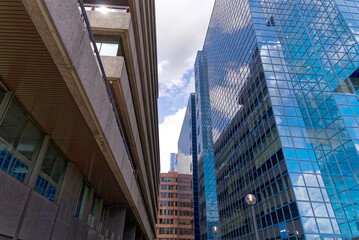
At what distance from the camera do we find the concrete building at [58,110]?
5.78 metres

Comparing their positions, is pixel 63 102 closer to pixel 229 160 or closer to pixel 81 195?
pixel 81 195

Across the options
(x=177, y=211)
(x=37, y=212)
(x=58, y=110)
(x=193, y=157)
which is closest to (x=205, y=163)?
(x=193, y=157)

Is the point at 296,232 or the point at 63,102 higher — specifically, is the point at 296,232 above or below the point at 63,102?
below

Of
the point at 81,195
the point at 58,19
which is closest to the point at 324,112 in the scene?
the point at 81,195

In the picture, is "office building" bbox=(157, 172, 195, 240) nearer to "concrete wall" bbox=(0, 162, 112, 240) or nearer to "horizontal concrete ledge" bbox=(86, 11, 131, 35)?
"concrete wall" bbox=(0, 162, 112, 240)

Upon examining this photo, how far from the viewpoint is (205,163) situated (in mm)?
65625

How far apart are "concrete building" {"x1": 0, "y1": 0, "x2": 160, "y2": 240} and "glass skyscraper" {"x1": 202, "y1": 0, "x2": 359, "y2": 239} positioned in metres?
18.7

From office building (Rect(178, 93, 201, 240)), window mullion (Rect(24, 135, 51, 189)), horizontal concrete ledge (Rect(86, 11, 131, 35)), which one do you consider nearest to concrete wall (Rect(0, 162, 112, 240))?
window mullion (Rect(24, 135, 51, 189))

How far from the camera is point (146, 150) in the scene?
2473 centimetres

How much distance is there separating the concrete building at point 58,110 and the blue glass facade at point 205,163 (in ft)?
151

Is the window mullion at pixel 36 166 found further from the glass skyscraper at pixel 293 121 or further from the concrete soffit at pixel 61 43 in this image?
the glass skyscraper at pixel 293 121

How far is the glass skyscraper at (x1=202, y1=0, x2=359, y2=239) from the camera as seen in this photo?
75.8 ft

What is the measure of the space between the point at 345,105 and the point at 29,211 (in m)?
31.7

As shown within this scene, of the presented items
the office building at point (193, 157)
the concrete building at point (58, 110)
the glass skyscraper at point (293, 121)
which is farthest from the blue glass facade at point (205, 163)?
the concrete building at point (58, 110)
